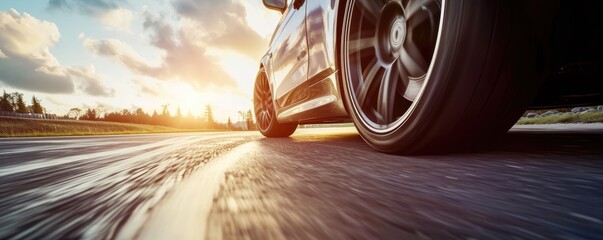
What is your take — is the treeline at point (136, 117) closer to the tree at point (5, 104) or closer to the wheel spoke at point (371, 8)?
the tree at point (5, 104)

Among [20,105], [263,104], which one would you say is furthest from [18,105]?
[263,104]

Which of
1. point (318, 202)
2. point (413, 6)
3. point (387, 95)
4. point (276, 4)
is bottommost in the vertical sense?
point (318, 202)

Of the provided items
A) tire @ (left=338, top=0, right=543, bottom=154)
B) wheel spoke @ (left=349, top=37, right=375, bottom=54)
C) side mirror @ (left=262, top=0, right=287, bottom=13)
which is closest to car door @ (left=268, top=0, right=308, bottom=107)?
side mirror @ (left=262, top=0, right=287, bottom=13)

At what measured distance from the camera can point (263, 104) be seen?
489 centimetres

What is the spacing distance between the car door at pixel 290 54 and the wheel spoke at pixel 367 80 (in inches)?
29.5

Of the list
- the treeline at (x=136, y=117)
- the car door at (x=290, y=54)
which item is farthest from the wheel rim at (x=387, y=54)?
the treeline at (x=136, y=117)

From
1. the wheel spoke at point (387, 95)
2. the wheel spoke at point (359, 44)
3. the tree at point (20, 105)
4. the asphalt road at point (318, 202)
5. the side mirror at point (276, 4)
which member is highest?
the tree at point (20, 105)

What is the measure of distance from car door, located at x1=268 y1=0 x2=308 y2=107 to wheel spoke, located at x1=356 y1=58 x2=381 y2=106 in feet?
2.46

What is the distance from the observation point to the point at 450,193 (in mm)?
796

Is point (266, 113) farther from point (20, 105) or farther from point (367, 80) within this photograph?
point (20, 105)

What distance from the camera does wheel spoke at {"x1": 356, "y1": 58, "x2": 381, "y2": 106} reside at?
192 cm

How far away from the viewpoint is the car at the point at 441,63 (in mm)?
1195

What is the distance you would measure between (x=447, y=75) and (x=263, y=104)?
3818 mm

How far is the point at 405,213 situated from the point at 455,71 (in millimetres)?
795
